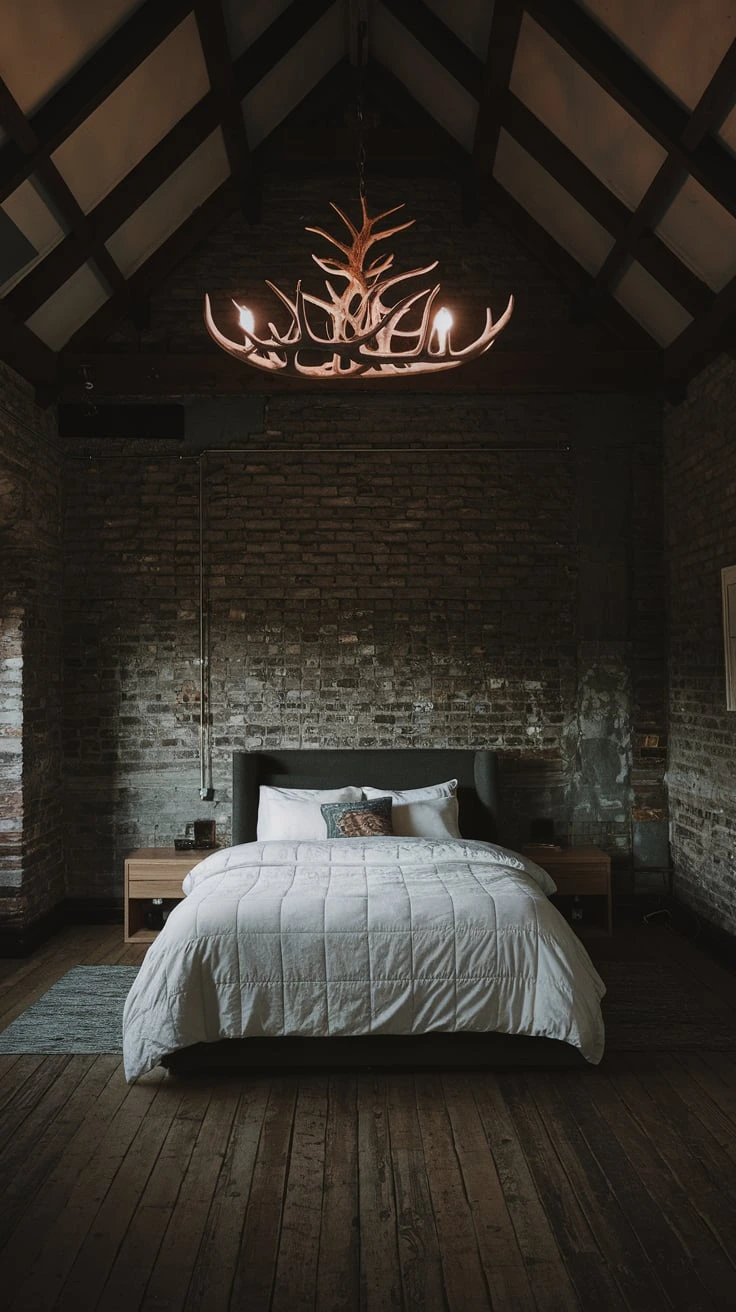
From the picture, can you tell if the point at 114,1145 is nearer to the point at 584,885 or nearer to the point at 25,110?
the point at 584,885

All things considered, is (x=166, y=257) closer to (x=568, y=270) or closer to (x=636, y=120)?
(x=568, y=270)

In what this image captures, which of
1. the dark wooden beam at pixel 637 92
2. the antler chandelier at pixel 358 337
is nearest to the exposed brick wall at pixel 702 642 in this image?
the dark wooden beam at pixel 637 92

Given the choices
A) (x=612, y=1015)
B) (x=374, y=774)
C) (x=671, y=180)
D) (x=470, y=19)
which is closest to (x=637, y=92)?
(x=671, y=180)

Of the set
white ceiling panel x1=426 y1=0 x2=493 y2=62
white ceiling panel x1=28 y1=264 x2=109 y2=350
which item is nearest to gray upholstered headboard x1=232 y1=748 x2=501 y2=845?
white ceiling panel x1=28 y1=264 x2=109 y2=350

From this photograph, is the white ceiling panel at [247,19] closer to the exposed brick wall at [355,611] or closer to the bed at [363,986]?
the exposed brick wall at [355,611]

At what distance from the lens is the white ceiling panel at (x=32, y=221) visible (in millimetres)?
4504

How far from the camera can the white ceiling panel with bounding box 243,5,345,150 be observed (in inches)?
209

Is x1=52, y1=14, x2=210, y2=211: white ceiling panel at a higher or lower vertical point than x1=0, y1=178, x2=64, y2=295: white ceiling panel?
higher

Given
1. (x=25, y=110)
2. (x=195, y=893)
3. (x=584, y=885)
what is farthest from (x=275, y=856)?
(x=25, y=110)

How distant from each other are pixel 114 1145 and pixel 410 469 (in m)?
4.50

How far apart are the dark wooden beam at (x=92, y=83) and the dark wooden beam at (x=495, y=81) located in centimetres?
146

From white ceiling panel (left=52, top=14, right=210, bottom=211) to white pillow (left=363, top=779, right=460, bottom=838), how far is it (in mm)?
3749

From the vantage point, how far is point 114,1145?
3342mm

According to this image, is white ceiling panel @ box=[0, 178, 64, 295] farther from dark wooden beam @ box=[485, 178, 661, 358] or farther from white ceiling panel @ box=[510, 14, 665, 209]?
dark wooden beam @ box=[485, 178, 661, 358]
